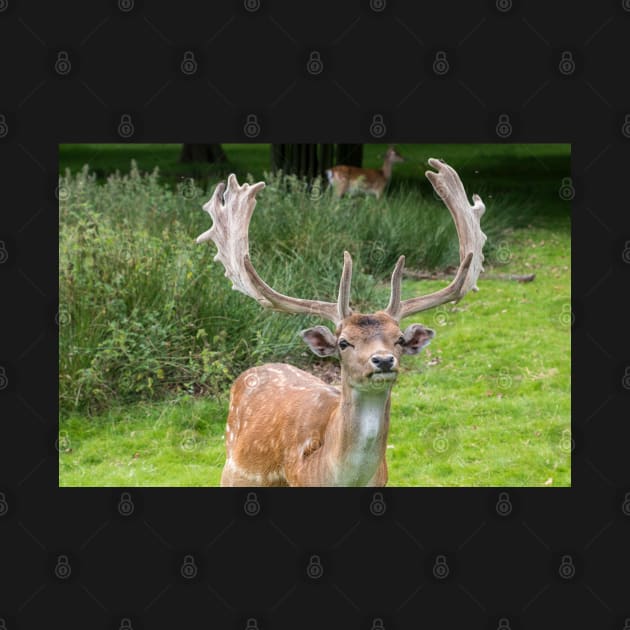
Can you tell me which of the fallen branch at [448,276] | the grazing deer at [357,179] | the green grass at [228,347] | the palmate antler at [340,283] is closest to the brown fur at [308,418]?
the palmate antler at [340,283]

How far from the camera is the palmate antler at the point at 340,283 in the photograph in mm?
5840

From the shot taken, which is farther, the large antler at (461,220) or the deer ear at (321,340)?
the large antler at (461,220)

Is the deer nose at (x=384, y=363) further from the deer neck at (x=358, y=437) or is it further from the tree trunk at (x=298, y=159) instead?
the tree trunk at (x=298, y=159)

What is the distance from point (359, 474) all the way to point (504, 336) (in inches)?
251

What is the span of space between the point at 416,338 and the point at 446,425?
375 centimetres

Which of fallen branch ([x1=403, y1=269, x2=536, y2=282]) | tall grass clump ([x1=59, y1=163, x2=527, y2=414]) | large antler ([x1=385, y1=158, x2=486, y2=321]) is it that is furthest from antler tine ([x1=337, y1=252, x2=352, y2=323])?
fallen branch ([x1=403, y1=269, x2=536, y2=282])

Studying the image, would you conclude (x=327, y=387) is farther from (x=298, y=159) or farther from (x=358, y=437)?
(x=298, y=159)

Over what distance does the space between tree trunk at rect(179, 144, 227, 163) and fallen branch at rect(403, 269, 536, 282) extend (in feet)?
30.2

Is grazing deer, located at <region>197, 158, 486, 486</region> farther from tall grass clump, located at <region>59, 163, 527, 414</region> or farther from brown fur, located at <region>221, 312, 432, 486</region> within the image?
tall grass clump, located at <region>59, 163, 527, 414</region>

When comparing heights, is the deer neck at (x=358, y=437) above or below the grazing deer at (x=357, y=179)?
below

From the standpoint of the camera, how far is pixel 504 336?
37.6ft

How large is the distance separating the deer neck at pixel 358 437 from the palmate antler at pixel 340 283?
50 centimetres

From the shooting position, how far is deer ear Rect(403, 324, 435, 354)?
217 inches

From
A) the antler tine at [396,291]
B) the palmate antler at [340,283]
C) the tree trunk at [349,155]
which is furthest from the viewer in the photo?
the tree trunk at [349,155]
